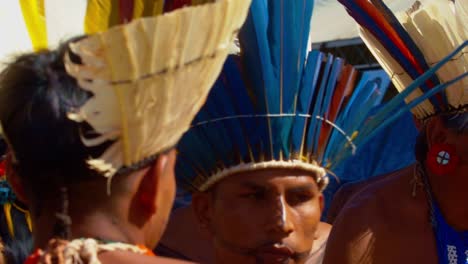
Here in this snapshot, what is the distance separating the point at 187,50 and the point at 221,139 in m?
0.96

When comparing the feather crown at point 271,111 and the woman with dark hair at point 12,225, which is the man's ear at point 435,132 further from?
the woman with dark hair at point 12,225

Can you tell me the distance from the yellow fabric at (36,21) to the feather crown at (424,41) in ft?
4.38

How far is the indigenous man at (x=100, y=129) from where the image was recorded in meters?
2.03

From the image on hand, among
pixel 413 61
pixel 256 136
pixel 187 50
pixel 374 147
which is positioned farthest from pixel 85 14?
pixel 374 147

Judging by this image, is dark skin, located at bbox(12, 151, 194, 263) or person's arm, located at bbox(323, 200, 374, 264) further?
person's arm, located at bbox(323, 200, 374, 264)

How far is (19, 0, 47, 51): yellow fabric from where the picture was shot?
273 centimetres

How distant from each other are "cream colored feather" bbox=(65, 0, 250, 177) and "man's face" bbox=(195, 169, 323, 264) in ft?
2.63

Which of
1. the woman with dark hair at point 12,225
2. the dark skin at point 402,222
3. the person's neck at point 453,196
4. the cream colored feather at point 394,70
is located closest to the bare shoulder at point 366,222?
the dark skin at point 402,222

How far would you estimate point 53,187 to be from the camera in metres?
2.07

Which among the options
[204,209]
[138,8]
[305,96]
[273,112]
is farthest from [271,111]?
[138,8]

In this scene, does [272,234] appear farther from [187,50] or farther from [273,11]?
[187,50]

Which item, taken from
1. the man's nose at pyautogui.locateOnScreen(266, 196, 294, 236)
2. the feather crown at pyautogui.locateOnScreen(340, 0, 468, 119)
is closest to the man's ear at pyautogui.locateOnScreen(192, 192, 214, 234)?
the man's nose at pyautogui.locateOnScreen(266, 196, 294, 236)

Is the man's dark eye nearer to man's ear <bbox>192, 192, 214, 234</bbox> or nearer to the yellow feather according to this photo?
man's ear <bbox>192, 192, 214, 234</bbox>

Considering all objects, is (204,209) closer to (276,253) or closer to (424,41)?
(276,253)
